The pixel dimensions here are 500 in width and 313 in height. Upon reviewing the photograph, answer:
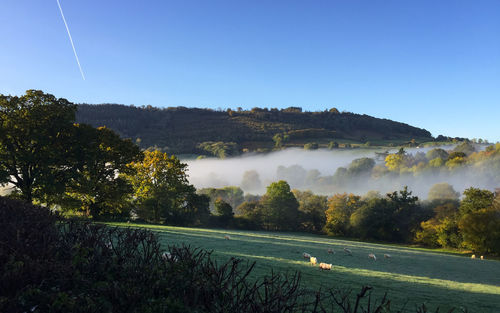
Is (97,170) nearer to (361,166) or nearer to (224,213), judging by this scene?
(224,213)

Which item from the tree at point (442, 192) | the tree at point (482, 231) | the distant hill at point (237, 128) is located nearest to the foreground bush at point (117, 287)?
the tree at point (482, 231)

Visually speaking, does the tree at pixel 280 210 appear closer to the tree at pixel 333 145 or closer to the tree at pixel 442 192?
the tree at pixel 442 192

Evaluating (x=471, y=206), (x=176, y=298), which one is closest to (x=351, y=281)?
(x=176, y=298)

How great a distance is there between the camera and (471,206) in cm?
5262

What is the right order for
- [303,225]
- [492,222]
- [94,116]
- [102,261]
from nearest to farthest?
[102,261] < [492,222] < [303,225] < [94,116]

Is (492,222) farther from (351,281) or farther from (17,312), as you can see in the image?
(17,312)

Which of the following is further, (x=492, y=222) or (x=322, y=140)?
(x=322, y=140)

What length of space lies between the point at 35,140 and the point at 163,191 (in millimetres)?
21150

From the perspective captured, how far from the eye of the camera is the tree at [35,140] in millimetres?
25625

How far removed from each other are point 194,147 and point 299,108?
82623 millimetres

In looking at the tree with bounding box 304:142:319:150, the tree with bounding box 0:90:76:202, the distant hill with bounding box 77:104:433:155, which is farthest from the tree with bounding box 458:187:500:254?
the tree with bounding box 304:142:319:150

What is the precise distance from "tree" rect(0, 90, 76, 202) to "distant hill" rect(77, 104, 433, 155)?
9003 centimetres

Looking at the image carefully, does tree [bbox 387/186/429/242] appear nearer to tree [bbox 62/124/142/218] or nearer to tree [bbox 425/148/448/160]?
tree [bbox 62/124/142/218]

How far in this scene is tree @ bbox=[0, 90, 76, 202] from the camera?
25.6m
